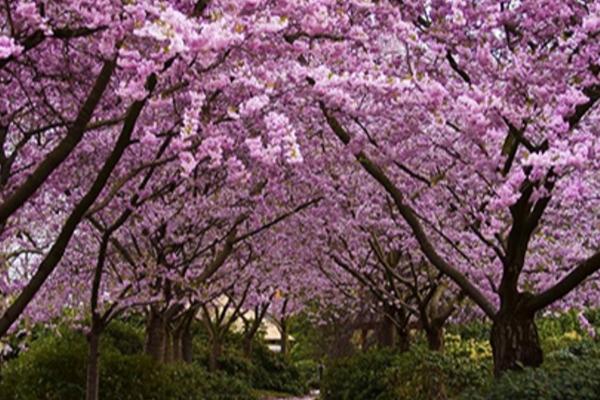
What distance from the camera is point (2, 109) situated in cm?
791

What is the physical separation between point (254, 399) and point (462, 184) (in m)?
10.2

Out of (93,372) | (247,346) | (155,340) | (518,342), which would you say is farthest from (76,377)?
(247,346)

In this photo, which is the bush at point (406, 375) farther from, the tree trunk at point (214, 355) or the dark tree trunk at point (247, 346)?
the dark tree trunk at point (247, 346)

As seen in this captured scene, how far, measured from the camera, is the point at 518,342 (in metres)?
9.27

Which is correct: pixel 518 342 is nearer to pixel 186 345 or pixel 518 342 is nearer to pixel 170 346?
pixel 170 346

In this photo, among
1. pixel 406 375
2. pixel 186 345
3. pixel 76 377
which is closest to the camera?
pixel 76 377

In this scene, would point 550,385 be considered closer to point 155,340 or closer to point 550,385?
point 550,385

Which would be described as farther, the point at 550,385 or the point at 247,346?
the point at 247,346

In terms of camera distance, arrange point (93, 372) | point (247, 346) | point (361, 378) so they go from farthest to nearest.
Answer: point (247, 346) < point (361, 378) < point (93, 372)

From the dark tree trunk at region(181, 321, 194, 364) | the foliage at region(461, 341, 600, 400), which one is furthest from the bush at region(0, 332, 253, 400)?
the dark tree trunk at region(181, 321, 194, 364)

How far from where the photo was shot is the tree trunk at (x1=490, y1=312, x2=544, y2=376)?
30.3 ft

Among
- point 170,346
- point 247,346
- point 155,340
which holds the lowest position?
point 155,340

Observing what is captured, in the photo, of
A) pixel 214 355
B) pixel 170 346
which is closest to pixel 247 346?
pixel 214 355

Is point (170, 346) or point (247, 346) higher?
point (247, 346)
